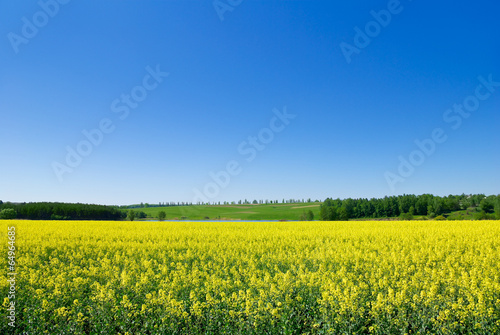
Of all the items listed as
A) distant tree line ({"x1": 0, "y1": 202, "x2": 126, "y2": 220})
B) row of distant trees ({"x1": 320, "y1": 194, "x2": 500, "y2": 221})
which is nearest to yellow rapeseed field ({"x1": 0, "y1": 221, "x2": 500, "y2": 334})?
distant tree line ({"x1": 0, "y1": 202, "x2": 126, "y2": 220})

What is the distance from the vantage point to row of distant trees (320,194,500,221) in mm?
101125

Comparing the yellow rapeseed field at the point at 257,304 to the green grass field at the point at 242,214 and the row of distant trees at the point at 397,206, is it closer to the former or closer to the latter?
the row of distant trees at the point at 397,206

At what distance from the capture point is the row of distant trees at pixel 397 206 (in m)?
101

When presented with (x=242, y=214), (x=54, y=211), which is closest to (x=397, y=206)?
(x=242, y=214)

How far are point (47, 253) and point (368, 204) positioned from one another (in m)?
130

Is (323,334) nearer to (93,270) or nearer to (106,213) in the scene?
(93,270)

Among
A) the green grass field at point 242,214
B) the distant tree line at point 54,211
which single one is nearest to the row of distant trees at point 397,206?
the green grass field at point 242,214

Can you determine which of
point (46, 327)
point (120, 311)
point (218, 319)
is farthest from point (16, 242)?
point (218, 319)

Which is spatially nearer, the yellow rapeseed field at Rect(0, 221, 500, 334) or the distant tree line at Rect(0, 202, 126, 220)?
the yellow rapeseed field at Rect(0, 221, 500, 334)

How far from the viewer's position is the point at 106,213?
86125mm

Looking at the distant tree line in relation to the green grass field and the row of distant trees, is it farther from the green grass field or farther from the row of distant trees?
the row of distant trees

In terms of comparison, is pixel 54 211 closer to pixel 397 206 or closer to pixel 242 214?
pixel 242 214

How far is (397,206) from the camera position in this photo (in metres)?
120

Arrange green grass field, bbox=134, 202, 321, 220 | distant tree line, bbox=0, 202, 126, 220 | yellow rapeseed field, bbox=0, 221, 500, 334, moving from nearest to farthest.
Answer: yellow rapeseed field, bbox=0, 221, 500, 334, distant tree line, bbox=0, 202, 126, 220, green grass field, bbox=134, 202, 321, 220
